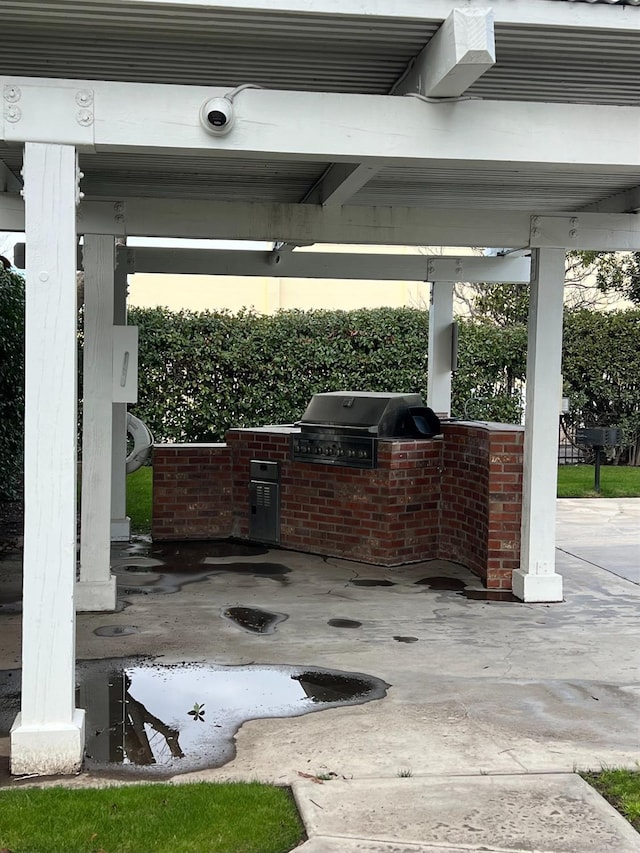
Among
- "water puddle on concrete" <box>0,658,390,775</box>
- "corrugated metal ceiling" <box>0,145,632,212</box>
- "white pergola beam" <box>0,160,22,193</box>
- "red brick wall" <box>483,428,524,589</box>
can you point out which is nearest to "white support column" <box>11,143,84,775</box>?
"water puddle on concrete" <box>0,658,390,775</box>

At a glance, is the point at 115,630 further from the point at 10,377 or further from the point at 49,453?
the point at 10,377

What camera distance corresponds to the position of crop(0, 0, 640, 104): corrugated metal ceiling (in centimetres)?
397

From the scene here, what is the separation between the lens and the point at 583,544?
9.76 meters

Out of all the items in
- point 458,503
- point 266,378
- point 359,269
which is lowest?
point 458,503

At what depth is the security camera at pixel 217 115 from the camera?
4.13 meters

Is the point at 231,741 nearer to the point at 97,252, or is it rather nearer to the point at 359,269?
the point at 97,252

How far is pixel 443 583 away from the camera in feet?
25.6

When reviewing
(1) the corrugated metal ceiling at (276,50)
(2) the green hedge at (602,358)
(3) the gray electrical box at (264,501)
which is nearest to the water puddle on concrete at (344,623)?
(3) the gray electrical box at (264,501)

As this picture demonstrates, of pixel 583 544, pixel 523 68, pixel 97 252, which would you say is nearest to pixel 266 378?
pixel 583 544

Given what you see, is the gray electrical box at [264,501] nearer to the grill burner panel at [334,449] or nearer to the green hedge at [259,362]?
the grill burner panel at [334,449]

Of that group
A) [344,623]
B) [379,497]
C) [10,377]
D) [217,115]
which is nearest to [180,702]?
[344,623]

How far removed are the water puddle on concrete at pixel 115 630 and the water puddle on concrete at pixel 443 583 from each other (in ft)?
8.52

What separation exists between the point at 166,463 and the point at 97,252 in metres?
3.27

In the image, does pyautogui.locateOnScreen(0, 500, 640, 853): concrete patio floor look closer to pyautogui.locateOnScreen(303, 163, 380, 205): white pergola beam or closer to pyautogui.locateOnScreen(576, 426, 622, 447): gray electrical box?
pyautogui.locateOnScreen(303, 163, 380, 205): white pergola beam
